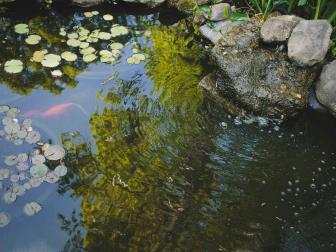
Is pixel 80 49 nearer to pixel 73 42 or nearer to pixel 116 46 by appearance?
pixel 73 42

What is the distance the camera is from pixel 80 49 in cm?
516

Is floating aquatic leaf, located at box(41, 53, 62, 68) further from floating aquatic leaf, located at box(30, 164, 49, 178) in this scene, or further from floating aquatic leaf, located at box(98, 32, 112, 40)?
floating aquatic leaf, located at box(30, 164, 49, 178)

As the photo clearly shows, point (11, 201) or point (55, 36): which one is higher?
point (55, 36)

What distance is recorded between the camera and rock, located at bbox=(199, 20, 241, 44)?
555 cm

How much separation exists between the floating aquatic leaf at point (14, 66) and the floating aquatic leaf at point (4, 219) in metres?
2.09

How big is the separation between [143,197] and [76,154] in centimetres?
87

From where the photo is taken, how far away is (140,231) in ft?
10.5

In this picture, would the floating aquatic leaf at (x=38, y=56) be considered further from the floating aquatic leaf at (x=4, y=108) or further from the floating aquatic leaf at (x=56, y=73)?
the floating aquatic leaf at (x=4, y=108)

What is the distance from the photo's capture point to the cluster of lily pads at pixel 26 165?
3379 mm

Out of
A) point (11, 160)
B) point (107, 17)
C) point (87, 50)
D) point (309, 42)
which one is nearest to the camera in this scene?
point (11, 160)

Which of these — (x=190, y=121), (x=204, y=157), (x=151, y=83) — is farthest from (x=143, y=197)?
(x=151, y=83)

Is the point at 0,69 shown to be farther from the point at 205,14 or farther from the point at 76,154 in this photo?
the point at 205,14

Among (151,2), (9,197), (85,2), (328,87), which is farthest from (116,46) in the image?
(328,87)

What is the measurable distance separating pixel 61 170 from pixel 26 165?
1.10 feet
